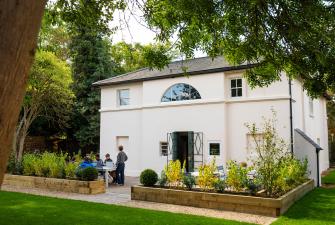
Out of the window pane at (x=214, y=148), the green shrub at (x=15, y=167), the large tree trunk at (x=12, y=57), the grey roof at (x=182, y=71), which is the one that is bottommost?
the green shrub at (x=15, y=167)

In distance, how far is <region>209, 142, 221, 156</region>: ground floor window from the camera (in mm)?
19828

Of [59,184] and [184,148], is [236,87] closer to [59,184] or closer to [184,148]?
[184,148]

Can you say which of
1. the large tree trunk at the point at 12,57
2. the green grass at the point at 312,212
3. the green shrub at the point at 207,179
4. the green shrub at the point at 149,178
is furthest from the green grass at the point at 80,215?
the large tree trunk at the point at 12,57

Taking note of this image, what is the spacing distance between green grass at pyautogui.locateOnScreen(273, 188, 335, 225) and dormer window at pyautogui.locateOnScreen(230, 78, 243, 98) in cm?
697

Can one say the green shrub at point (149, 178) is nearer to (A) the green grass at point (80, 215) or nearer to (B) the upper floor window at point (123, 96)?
(A) the green grass at point (80, 215)

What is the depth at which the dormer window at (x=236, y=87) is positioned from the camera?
19.7m

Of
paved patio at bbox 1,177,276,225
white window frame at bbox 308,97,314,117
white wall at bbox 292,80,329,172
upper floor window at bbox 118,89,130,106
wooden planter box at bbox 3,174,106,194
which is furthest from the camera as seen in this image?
upper floor window at bbox 118,89,130,106

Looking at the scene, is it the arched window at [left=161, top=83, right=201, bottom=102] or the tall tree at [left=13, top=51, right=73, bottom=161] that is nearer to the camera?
the arched window at [left=161, top=83, right=201, bottom=102]

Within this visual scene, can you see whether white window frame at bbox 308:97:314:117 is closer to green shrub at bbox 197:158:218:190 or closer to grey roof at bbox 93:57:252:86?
grey roof at bbox 93:57:252:86

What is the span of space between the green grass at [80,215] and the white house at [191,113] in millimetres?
7890

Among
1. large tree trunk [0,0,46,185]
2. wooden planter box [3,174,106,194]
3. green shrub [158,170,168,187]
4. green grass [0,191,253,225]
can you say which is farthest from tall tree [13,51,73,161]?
large tree trunk [0,0,46,185]

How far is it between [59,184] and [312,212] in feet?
32.8

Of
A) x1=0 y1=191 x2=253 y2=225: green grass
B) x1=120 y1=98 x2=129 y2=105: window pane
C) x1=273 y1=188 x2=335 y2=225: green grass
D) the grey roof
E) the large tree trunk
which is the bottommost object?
A: x1=273 y1=188 x2=335 y2=225: green grass

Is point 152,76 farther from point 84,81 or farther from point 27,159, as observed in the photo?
point 84,81
